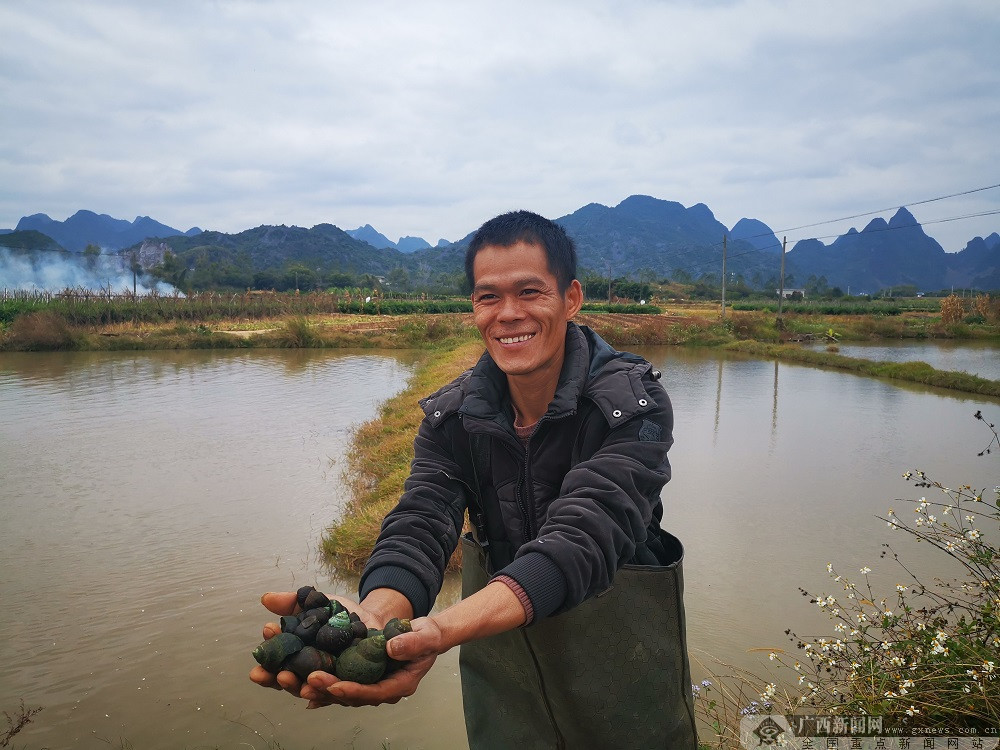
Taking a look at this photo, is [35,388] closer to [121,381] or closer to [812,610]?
[121,381]

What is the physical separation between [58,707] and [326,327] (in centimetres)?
2410

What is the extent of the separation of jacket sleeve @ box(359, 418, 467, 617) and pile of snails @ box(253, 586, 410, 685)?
0.14m

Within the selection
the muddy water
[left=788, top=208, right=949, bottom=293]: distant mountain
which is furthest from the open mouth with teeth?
[left=788, top=208, right=949, bottom=293]: distant mountain

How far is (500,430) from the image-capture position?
156 centimetres

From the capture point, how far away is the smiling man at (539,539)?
4.02 ft

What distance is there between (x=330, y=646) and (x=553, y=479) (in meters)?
0.60

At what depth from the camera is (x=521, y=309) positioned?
165cm

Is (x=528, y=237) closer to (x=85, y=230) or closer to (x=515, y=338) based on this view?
(x=515, y=338)

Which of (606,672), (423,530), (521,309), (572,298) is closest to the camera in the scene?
(606,672)

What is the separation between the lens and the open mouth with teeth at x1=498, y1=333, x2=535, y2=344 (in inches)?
65.3

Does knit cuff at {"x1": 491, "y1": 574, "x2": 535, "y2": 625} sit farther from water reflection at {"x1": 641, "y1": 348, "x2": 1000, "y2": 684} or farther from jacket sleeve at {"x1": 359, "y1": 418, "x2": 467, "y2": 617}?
water reflection at {"x1": 641, "y1": 348, "x2": 1000, "y2": 684}

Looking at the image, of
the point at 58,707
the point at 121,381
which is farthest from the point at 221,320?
the point at 58,707

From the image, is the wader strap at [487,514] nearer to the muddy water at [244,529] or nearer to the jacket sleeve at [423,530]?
the jacket sleeve at [423,530]

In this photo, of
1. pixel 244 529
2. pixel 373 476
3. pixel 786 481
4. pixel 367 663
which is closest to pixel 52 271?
pixel 373 476
